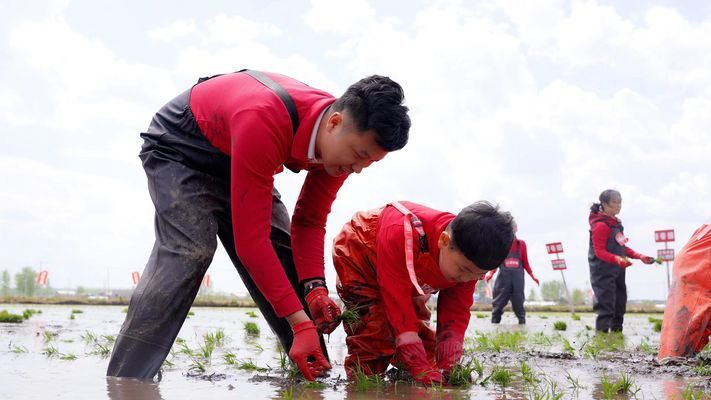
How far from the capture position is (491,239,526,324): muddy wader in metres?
14.1

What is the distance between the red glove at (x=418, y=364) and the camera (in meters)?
3.49

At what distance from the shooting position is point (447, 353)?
3.98 metres

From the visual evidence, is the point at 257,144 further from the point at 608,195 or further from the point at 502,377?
the point at 608,195

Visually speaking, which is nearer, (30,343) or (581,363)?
(581,363)

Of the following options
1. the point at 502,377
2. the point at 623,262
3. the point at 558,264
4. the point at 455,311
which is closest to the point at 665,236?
the point at 558,264

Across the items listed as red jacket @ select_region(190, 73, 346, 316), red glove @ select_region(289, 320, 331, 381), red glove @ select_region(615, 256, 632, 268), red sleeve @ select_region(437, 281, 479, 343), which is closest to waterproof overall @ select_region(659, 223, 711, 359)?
red sleeve @ select_region(437, 281, 479, 343)

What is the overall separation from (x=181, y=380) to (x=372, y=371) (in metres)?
1.15

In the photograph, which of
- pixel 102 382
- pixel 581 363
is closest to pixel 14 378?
pixel 102 382

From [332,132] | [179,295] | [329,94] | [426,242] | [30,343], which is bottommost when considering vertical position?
[30,343]

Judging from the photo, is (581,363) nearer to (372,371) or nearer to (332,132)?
(372,371)

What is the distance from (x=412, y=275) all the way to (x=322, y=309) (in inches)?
A: 21.8

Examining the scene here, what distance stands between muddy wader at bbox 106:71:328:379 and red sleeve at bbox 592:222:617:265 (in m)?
6.75

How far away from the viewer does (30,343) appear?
18.0 feet

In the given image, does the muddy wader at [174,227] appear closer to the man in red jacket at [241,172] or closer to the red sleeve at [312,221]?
the man in red jacket at [241,172]
